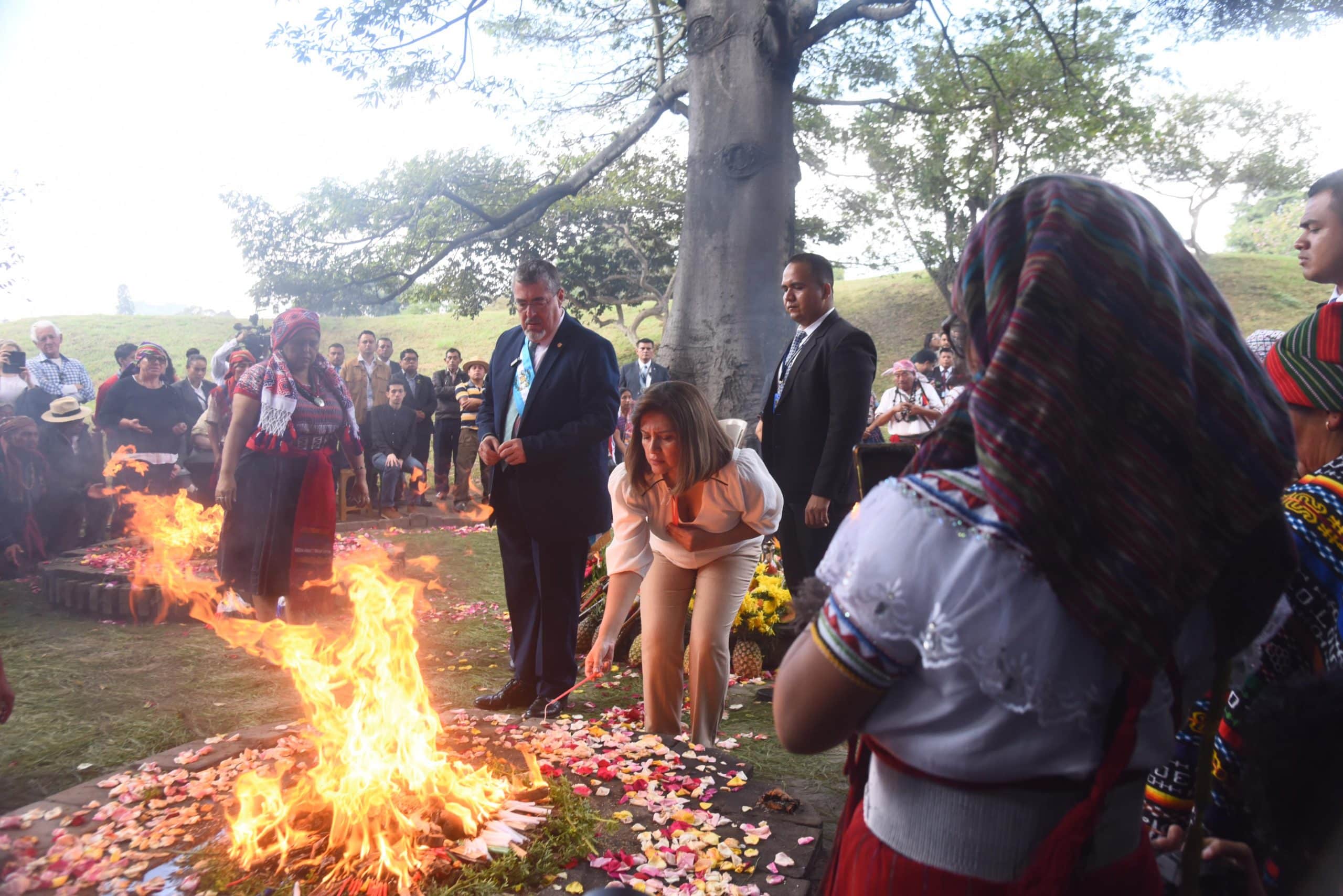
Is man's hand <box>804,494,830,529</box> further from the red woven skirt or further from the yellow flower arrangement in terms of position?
the red woven skirt

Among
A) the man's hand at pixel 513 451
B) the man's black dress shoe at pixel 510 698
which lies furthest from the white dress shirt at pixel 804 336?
the man's black dress shoe at pixel 510 698

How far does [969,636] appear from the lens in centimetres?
120

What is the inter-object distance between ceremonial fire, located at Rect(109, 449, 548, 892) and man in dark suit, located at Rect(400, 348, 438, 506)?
9837 millimetres

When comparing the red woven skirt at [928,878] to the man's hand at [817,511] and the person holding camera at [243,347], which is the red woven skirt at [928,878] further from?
the person holding camera at [243,347]

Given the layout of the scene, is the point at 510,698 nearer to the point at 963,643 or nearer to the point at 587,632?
the point at 587,632

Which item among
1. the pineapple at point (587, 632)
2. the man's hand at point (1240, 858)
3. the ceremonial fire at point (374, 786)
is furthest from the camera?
the pineapple at point (587, 632)

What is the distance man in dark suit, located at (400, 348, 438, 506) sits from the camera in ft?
46.4

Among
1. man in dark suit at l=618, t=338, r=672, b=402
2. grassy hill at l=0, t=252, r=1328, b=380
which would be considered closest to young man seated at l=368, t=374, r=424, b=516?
man in dark suit at l=618, t=338, r=672, b=402

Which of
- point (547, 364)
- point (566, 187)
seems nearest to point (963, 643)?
point (547, 364)

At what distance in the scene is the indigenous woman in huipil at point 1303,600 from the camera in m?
2.00

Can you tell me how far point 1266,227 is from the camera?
40406 millimetres

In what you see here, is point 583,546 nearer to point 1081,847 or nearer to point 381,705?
point 381,705

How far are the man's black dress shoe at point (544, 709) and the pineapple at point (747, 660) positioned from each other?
4.79 ft

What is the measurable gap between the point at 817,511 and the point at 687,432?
1.39m
